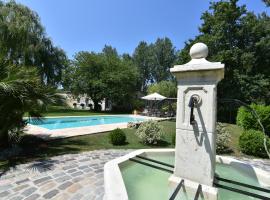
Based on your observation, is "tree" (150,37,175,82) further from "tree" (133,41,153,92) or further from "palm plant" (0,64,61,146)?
"palm plant" (0,64,61,146)

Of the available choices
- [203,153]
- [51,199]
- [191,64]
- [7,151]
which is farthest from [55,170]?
[191,64]

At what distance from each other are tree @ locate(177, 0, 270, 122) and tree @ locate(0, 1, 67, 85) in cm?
1482

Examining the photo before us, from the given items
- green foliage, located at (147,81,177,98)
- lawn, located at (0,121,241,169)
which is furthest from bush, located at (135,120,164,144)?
green foliage, located at (147,81,177,98)

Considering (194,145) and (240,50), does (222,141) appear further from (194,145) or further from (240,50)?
(240,50)

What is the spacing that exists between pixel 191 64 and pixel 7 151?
6.60m

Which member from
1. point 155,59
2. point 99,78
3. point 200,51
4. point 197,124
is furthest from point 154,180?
point 155,59

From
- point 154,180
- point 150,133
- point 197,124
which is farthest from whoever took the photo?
point 150,133

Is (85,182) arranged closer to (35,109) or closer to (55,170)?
(55,170)

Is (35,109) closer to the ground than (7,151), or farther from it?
farther from it

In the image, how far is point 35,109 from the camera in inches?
267

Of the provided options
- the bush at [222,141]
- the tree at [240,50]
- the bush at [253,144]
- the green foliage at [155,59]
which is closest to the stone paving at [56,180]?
the bush at [253,144]

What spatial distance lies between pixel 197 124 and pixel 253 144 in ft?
19.1

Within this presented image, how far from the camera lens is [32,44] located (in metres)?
20.3

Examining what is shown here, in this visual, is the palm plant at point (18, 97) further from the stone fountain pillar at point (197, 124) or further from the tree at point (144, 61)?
the tree at point (144, 61)
